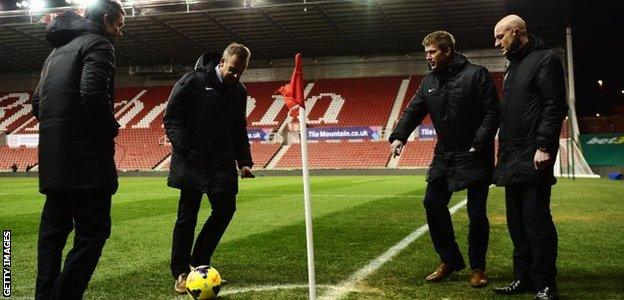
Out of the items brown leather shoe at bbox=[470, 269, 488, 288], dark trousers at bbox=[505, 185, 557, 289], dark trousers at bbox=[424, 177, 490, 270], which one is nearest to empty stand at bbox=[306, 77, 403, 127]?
dark trousers at bbox=[424, 177, 490, 270]

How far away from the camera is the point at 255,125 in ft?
122

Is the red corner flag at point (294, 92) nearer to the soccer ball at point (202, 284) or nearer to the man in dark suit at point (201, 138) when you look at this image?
the man in dark suit at point (201, 138)

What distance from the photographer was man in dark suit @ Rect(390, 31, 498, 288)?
14.6 ft

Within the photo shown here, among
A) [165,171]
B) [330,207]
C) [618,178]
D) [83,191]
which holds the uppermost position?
[83,191]

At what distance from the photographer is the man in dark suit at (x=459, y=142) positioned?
4449 mm

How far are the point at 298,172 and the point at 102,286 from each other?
26751 mm

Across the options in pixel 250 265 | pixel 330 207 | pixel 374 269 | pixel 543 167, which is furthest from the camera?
pixel 330 207

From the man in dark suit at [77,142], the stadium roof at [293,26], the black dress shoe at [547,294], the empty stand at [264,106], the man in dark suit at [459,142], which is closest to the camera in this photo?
the man in dark suit at [77,142]

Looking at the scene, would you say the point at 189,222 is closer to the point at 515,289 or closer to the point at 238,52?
the point at 238,52

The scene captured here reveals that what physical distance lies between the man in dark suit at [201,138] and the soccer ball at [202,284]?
286mm

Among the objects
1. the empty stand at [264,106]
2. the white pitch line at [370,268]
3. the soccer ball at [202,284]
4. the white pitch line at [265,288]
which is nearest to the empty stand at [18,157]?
the empty stand at [264,106]

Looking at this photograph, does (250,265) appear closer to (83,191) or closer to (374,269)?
(374,269)

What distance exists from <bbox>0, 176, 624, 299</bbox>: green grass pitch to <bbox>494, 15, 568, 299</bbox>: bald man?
335 mm

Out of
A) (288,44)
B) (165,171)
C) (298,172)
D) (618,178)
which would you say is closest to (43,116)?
(618,178)
